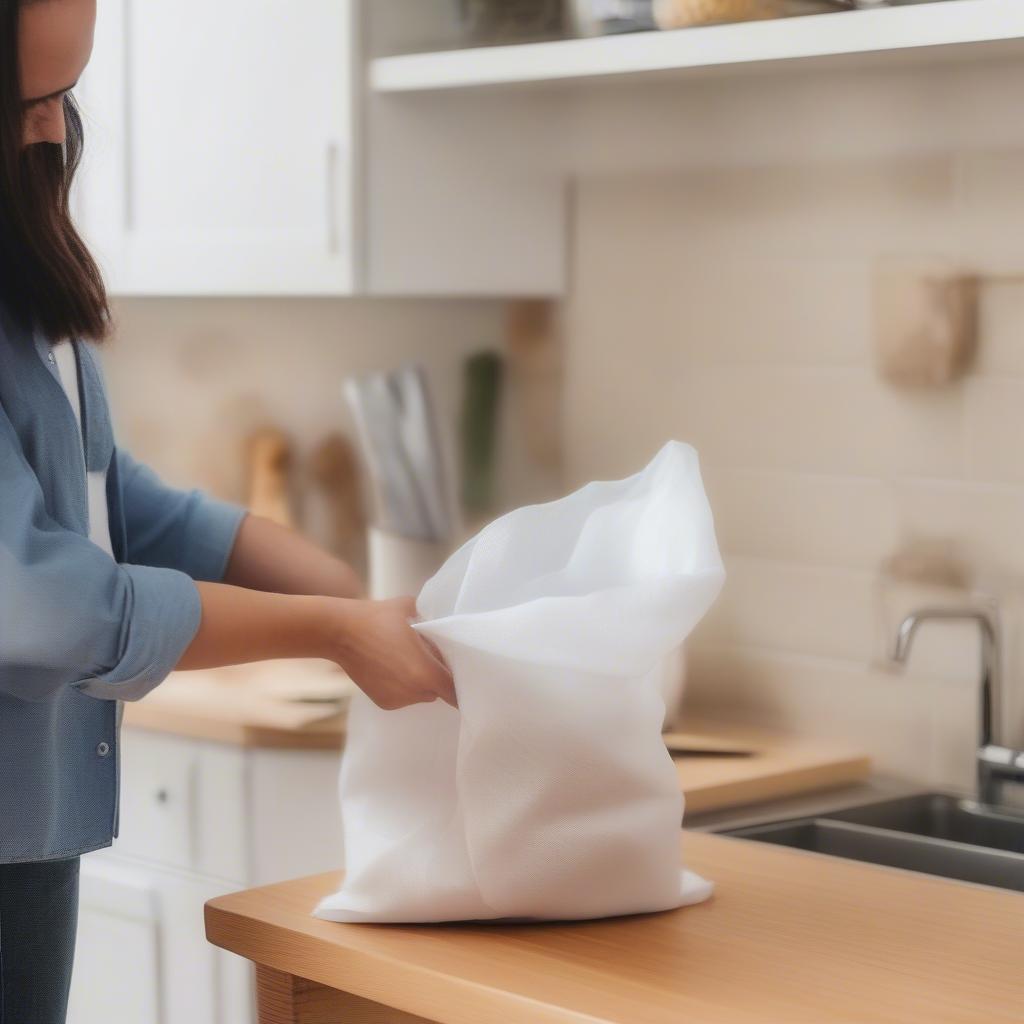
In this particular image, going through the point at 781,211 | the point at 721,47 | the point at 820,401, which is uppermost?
the point at 721,47

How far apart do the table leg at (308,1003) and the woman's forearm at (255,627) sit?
27 cm

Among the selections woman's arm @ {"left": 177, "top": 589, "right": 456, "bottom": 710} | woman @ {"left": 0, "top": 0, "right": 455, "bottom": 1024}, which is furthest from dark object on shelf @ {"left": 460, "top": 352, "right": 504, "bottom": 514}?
woman's arm @ {"left": 177, "top": 589, "right": 456, "bottom": 710}

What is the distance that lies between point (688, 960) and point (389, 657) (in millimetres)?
306

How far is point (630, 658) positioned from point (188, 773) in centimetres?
94

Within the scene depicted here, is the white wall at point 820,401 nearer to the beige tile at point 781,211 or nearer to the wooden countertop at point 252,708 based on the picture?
the beige tile at point 781,211

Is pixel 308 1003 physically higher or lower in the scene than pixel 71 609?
lower

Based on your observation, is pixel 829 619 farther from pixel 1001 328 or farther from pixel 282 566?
pixel 282 566

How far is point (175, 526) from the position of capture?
1.61 m

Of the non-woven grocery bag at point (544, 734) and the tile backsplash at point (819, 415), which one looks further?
the tile backsplash at point (819, 415)

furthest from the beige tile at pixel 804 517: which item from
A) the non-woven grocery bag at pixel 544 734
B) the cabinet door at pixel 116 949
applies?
the cabinet door at pixel 116 949

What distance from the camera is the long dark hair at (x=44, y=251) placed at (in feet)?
4.13

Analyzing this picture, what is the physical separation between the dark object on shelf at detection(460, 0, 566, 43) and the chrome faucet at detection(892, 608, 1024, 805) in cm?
90

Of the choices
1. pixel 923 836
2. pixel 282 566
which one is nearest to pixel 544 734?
pixel 282 566

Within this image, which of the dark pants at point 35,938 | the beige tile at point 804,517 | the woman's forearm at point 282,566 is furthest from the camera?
the beige tile at point 804,517
